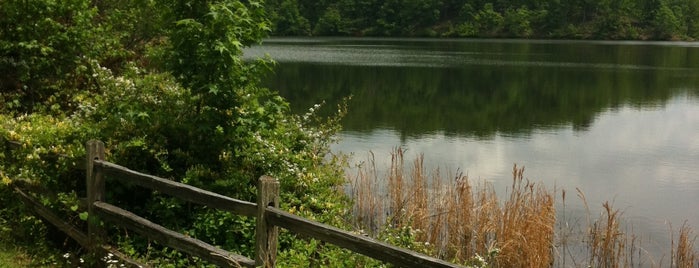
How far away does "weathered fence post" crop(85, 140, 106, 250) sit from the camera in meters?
7.20

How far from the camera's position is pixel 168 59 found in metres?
8.30

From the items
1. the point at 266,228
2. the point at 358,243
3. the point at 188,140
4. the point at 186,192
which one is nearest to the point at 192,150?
the point at 188,140

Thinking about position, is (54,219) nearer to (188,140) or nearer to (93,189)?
(93,189)

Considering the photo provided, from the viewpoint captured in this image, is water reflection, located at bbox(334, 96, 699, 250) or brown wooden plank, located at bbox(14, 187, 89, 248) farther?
water reflection, located at bbox(334, 96, 699, 250)

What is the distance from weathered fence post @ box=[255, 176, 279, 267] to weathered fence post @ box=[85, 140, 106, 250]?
2277 millimetres

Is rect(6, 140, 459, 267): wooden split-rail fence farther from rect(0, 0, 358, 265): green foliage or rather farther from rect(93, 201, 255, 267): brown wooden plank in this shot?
rect(0, 0, 358, 265): green foliage

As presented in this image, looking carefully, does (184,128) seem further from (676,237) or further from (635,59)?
(635,59)

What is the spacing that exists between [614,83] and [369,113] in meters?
19.8

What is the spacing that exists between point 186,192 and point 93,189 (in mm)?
1447

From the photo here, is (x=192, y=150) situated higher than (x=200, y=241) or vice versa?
(x=192, y=150)

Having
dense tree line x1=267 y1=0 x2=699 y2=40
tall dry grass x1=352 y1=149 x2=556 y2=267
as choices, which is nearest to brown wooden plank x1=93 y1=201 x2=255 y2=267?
tall dry grass x1=352 y1=149 x2=556 y2=267

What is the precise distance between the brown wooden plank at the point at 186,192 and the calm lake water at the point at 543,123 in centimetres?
926

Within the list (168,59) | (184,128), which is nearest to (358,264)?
(184,128)

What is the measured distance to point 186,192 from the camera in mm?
6438
